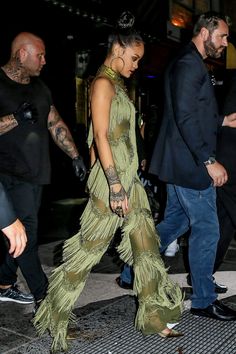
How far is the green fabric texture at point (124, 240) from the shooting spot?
286 centimetres

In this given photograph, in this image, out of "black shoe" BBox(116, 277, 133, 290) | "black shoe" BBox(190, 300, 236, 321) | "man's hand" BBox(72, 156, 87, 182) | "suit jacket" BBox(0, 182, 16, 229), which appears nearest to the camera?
"suit jacket" BBox(0, 182, 16, 229)

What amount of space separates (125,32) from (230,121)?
46.2 inches

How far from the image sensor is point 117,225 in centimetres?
293

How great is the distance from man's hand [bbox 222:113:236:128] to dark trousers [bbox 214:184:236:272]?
0.47m

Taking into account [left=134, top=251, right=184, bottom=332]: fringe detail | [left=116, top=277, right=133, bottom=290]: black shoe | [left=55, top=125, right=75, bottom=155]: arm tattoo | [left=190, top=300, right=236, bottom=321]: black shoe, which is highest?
[left=55, top=125, right=75, bottom=155]: arm tattoo

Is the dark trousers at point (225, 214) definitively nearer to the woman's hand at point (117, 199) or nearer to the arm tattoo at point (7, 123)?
the woman's hand at point (117, 199)

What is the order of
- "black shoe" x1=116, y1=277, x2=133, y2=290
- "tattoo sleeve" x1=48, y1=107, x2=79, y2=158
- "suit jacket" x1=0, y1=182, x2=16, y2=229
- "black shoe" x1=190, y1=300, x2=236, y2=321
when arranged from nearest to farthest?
"suit jacket" x1=0, y1=182, x2=16, y2=229, "black shoe" x1=190, y1=300, x2=236, y2=321, "tattoo sleeve" x1=48, y1=107, x2=79, y2=158, "black shoe" x1=116, y1=277, x2=133, y2=290

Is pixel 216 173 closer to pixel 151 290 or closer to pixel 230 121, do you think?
pixel 230 121

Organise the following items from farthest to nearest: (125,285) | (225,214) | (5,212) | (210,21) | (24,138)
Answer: (125,285), (225,214), (24,138), (210,21), (5,212)

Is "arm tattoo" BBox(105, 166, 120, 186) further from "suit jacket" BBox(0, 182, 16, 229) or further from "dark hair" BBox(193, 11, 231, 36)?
"dark hair" BBox(193, 11, 231, 36)

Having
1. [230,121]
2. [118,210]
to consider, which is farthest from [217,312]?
[230,121]

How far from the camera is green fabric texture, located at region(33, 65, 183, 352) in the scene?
286cm

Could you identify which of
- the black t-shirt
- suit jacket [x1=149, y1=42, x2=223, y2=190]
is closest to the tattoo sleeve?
the black t-shirt

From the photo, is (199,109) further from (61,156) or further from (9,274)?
(61,156)
